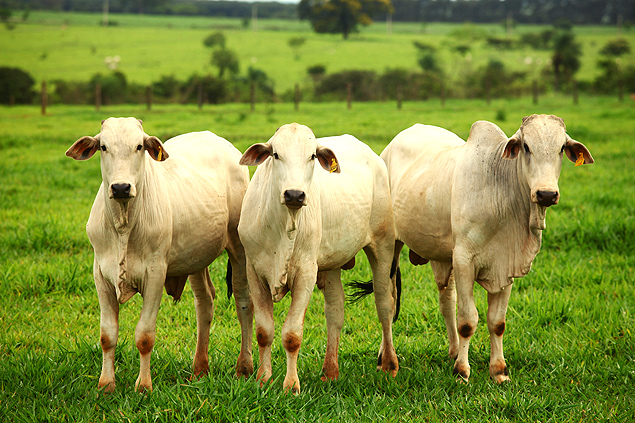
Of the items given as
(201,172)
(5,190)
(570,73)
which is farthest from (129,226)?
(570,73)

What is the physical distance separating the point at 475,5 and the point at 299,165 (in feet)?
326

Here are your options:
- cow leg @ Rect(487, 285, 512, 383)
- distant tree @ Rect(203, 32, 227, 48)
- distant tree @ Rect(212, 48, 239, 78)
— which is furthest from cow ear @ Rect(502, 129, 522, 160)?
distant tree @ Rect(203, 32, 227, 48)

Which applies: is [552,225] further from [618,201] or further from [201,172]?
[201,172]

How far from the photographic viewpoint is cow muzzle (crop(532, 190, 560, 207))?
12.7 feet

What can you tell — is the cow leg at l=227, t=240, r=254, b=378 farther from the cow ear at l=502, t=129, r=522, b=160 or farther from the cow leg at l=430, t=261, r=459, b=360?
the cow ear at l=502, t=129, r=522, b=160

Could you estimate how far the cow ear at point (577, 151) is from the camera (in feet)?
13.8

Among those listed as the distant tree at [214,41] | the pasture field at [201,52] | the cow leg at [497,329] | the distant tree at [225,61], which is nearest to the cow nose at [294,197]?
the cow leg at [497,329]

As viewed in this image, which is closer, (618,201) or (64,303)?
(64,303)

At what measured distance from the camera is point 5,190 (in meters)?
9.77

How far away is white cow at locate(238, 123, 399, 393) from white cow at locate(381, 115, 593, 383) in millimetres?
378

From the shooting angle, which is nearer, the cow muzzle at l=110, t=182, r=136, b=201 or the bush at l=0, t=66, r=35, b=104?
the cow muzzle at l=110, t=182, r=136, b=201

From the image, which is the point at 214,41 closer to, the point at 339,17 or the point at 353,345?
the point at 339,17

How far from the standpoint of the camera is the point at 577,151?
4250 mm

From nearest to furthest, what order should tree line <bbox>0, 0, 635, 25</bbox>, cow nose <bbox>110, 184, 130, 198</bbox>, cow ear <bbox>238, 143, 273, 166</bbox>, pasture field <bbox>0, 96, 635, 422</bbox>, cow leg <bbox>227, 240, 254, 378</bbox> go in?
1. cow nose <bbox>110, 184, 130, 198</bbox>
2. pasture field <bbox>0, 96, 635, 422</bbox>
3. cow ear <bbox>238, 143, 273, 166</bbox>
4. cow leg <bbox>227, 240, 254, 378</bbox>
5. tree line <bbox>0, 0, 635, 25</bbox>
